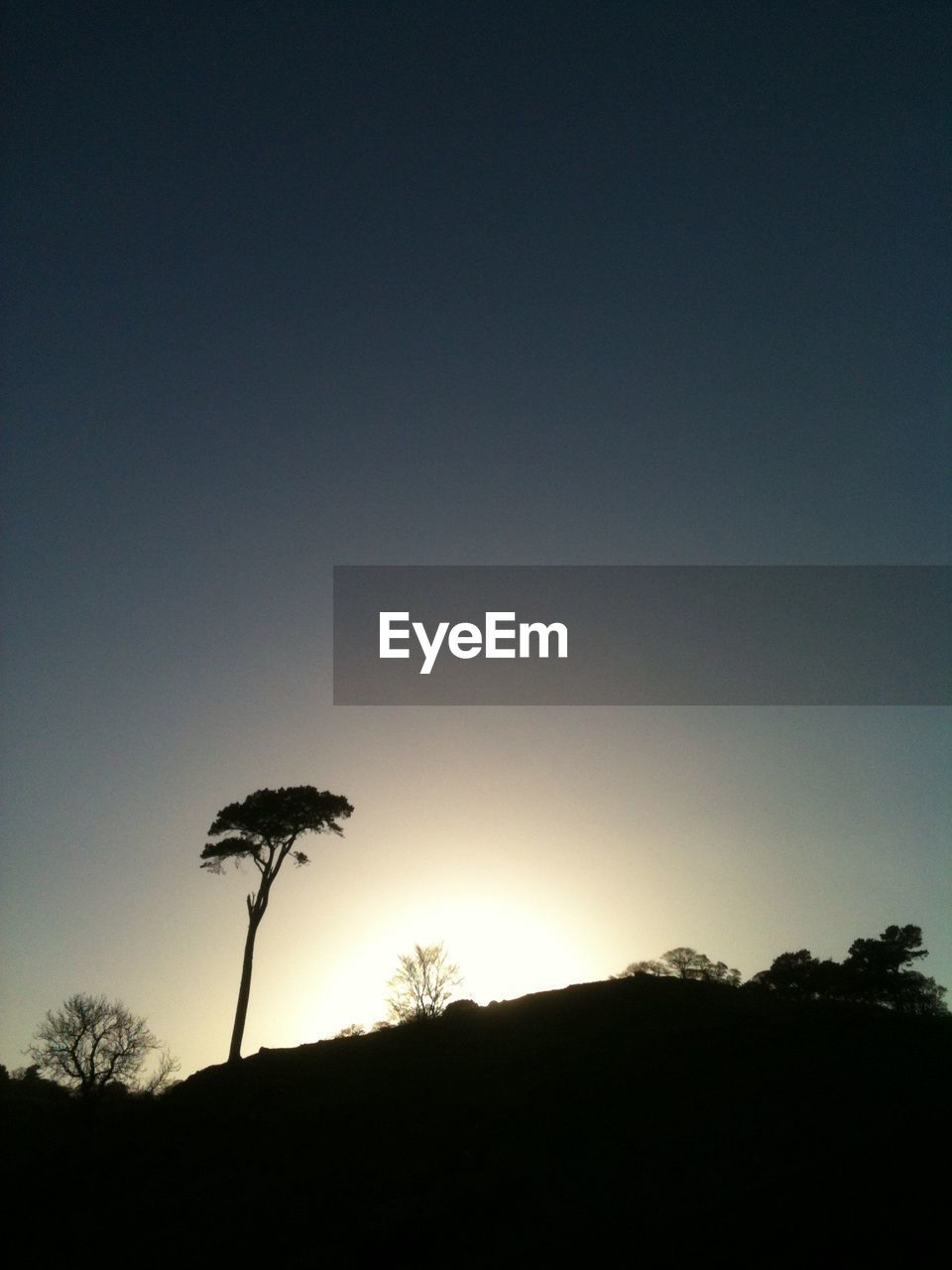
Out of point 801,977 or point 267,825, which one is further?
point 801,977

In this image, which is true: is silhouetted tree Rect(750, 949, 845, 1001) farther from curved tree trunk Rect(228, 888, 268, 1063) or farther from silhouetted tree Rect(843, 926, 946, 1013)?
curved tree trunk Rect(228, 888, 268, 1063)

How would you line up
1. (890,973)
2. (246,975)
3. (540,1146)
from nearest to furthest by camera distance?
(540,1146) → (246,975) → (890,973)

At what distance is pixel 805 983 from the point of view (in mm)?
65688

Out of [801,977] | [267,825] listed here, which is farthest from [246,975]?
[801,977]

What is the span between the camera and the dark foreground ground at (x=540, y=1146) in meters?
19.8

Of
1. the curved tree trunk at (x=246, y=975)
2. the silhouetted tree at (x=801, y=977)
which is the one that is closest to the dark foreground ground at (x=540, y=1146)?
the curved tree trunk at (x=246, y=975)

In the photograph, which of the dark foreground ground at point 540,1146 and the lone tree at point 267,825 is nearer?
the dark foreground ground at point 540,1146

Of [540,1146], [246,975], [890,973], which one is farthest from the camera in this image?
[890,973]

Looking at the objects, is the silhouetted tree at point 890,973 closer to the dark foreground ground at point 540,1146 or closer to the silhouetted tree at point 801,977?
the silhouetted tree at point 801,977

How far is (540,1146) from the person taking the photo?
25.3m

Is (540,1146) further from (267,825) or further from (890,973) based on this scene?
(890,973)

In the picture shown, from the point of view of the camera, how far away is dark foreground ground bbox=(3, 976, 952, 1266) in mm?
19844

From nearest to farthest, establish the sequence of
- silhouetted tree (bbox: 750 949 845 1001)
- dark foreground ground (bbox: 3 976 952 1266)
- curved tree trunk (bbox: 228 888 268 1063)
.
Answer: dark foreground ground (bbox: 3 976 952 1266) → curved tree trunk (bbox: 228 888 268 1063) → silhouetted tree (bbox: 750 949 845 1001)

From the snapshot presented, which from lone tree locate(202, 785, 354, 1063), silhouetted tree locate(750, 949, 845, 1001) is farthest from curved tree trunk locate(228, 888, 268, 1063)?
silhouetted tree locate(750, 949, 845, 1001)
